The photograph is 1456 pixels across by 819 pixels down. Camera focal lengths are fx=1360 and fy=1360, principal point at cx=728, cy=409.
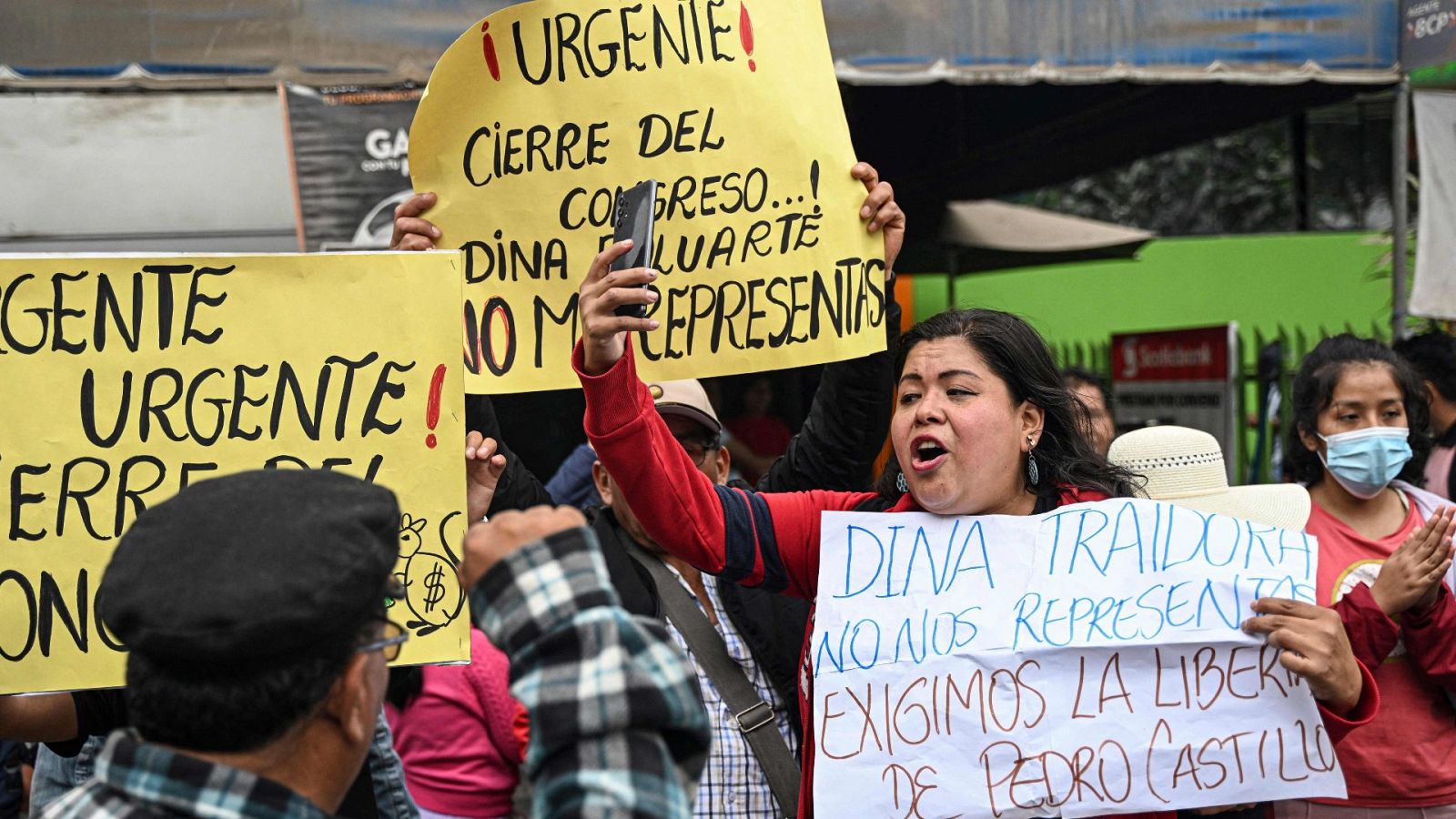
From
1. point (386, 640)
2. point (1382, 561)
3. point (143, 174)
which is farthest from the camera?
point (143, 174)

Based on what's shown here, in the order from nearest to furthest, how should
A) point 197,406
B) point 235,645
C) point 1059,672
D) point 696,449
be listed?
point 235,645 → point 197,406 → point 1059,672 → point 696,449

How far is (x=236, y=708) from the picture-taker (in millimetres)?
1330

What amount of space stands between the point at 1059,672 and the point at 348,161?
3968mm

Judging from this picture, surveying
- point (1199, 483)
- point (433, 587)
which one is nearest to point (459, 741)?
point (433, 587)

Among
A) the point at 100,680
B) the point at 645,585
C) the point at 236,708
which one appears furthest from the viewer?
the point at 645,585

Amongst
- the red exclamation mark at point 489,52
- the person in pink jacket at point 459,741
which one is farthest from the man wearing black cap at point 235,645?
the red exclamation mark at point 489,52

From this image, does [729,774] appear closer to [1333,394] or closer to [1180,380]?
[1333,394]

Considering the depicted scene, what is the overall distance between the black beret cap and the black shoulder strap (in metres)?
1.52

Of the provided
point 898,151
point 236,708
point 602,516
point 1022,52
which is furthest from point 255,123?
point 236,708

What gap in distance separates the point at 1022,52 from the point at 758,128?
2.50 m

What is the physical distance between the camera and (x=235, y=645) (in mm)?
1297

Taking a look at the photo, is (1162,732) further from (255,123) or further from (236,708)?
(255,123)

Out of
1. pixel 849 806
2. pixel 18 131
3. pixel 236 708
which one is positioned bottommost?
pixel 849 806

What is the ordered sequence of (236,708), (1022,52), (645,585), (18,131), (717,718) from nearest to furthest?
1. (236,708)
2. (717,718)
3. (645,585)
4. (1022,52)
5. (18,131)
